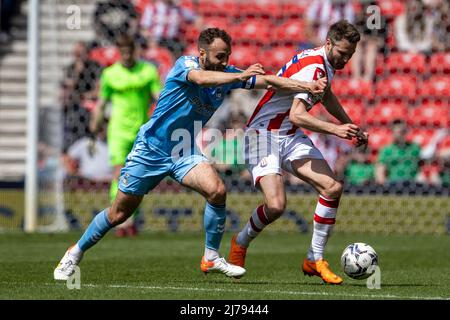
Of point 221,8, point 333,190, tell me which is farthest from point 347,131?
point 221,8

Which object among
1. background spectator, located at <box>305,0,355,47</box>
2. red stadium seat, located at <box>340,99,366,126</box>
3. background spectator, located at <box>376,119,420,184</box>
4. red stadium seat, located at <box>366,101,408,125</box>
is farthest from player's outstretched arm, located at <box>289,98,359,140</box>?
red stadium seat, located at <box>366,101,408,125</box>

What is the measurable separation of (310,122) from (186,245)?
4.62m

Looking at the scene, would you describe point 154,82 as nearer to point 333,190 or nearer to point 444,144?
point 444,144

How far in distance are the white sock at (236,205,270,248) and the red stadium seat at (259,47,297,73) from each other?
27.5 ft

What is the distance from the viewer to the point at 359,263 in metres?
7.68

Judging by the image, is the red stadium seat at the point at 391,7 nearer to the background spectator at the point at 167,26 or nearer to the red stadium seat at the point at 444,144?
the red stadium seat at the point at 444,144

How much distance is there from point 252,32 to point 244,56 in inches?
16.9

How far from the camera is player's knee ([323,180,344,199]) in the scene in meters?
8.18

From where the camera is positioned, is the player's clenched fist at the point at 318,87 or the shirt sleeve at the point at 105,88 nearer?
the player's clenched fist at the point at 318,87

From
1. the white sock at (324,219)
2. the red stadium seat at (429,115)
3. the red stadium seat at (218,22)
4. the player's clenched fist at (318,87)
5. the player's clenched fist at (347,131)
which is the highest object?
the red stadium seat at (218,22)

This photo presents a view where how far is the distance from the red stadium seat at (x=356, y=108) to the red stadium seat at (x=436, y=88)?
100 cm

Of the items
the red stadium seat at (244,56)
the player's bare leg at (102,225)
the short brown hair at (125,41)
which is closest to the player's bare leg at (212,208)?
the player's bare leg at (102,225)

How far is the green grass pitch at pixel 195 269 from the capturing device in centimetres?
684

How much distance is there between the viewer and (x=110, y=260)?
991 cm
